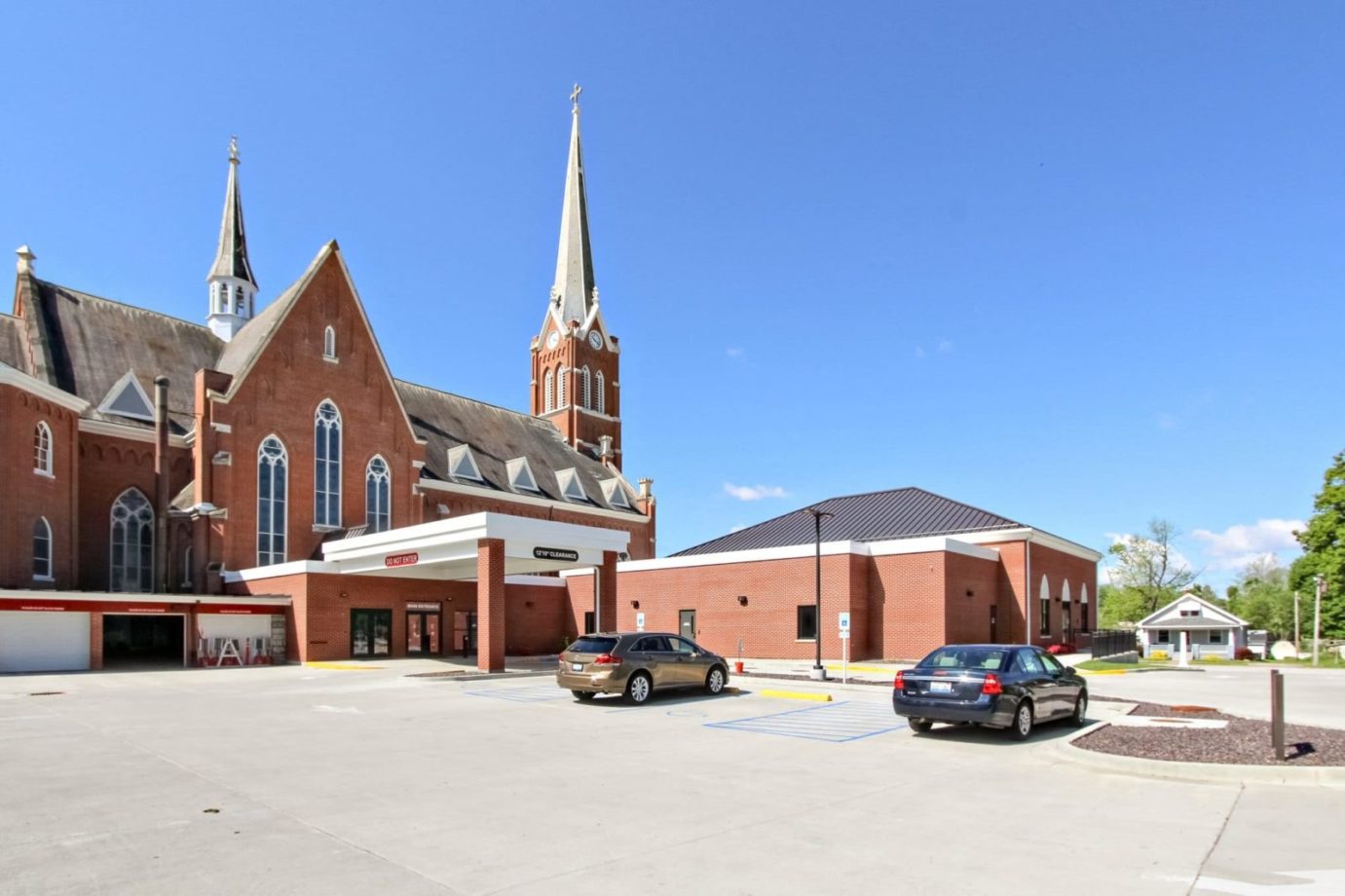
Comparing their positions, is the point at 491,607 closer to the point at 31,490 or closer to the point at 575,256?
the point at 31,490

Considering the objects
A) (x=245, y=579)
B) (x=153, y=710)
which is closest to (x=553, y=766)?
(x=153, y=710)

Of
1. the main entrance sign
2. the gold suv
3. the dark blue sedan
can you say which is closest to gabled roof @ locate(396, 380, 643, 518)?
the main entrance sign

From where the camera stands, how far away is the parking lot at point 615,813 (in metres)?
6.50

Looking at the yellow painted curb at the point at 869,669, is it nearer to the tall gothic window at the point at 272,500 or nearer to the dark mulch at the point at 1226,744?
the dark mulch at the point at 1226,744

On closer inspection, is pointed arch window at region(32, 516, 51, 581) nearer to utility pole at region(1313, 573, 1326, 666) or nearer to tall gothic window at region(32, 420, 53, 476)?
tall gothic window at region(32, 420, 53, 476)

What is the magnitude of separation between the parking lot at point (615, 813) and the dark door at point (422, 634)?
68.2 ft

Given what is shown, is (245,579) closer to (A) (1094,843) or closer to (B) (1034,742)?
(B) (1034,742)

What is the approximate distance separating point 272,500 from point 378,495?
5.48 metres

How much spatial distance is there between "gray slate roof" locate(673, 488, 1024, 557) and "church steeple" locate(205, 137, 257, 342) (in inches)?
1127

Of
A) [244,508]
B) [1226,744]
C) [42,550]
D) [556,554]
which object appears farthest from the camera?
[244,508]

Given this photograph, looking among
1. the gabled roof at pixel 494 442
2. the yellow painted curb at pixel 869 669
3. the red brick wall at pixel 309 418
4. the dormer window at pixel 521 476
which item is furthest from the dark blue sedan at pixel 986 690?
the dormer window at pixel 521 476

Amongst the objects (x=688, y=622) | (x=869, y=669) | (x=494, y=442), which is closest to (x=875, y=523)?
(x=688, y=622)

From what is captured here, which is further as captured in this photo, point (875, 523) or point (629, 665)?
point (875, 523)

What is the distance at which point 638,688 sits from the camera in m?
18.3
